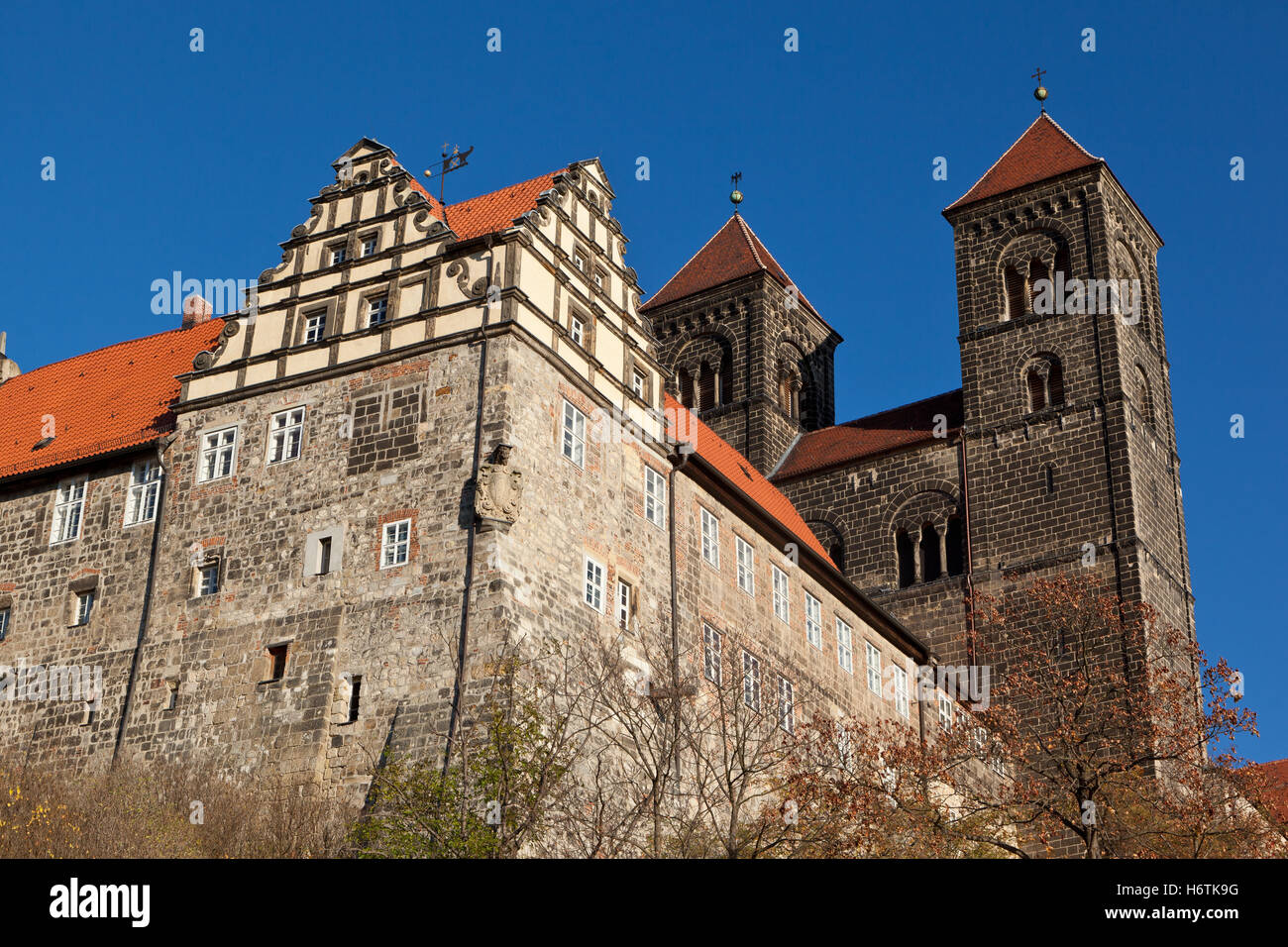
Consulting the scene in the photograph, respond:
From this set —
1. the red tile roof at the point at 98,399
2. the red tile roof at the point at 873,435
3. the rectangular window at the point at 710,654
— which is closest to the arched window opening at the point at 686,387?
the red tile roof at the point at 873,435

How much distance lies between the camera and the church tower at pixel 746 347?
5447 cm

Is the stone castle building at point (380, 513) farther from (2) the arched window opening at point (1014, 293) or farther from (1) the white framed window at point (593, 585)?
(2) the arched window opening at point (1014, 293)

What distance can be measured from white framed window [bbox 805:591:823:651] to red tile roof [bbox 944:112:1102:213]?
815 inches

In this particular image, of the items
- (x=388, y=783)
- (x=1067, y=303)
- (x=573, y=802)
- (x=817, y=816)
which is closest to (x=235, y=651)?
(x=388, y=783)

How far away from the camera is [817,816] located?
23.6 meters

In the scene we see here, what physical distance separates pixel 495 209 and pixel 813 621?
36.6ft

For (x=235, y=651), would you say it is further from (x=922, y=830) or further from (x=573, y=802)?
(x=922, y=830)

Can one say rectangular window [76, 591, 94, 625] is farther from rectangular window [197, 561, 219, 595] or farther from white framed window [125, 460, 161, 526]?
rectangular window [197, 561, 219, 595]

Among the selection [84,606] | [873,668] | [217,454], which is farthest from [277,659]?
[873,668]

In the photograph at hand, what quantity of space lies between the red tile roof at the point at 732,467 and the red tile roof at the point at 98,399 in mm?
9561

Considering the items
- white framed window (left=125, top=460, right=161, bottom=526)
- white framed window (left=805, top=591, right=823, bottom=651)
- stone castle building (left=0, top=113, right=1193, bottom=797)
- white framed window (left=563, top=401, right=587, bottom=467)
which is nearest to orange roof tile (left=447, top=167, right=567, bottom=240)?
stone castle building (left=0, top=113, right=1193, bottom=797)

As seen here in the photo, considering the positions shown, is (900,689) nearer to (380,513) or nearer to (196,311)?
(380,513)

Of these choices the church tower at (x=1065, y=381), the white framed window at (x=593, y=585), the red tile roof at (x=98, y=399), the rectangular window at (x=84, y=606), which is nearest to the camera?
the white framed window at (x=593, y=585)
